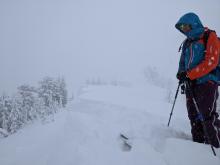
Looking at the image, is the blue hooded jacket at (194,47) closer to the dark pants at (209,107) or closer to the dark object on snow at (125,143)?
the dark pants at (209,107)

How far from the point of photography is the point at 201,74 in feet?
19.2

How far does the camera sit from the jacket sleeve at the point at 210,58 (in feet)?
18.8

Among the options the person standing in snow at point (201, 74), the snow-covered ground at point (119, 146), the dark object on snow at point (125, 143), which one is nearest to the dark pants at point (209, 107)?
the person standing in snow at point (201, 74)

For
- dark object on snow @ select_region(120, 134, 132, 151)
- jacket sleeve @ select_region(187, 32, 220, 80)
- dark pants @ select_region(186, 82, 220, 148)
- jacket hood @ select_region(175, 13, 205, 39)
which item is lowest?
dark object on snow @ select_region(120, 134, 132, 151)

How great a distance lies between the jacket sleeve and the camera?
5.73 metres

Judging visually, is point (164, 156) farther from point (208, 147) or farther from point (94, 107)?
point (94, 107)

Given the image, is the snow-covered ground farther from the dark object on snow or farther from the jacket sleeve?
the jacket sleeve

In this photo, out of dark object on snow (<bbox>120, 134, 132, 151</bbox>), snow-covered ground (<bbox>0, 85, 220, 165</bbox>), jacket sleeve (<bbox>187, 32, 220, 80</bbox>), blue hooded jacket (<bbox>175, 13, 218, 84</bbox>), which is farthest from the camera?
dark object on snow (<bbox>120, 134, 132, 151</bbox>)

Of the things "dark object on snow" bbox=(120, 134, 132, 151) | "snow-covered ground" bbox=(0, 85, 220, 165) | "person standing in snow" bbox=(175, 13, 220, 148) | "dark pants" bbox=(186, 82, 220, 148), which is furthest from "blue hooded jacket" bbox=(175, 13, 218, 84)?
"dark object on snow" bbox=(120, 134, 132, 151)

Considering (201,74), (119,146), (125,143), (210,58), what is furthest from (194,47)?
(119,146)

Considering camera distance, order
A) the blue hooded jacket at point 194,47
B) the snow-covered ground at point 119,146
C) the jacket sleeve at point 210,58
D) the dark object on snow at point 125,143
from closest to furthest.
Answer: the snow-covered ground at point 119,146
the jacket sleeve at point 210,58
the blue hooded jacket at point 194,47
the dark object on snow at point 125,143

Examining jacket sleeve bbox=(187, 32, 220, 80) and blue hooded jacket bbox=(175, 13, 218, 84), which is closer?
jacket sleeve bbox=(187, 32, 220, 80)

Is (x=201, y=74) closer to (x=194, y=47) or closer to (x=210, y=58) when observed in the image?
(x=210, y=58)

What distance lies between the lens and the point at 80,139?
6863 millimetres
